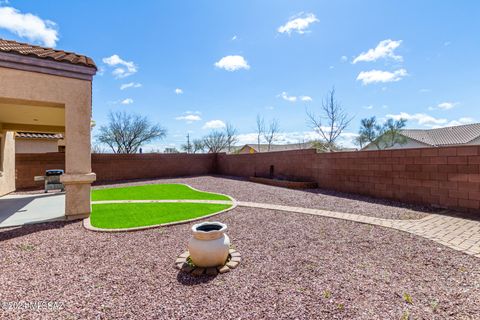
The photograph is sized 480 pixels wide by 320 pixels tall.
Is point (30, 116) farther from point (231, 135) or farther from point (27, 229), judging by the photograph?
point (231, 135)

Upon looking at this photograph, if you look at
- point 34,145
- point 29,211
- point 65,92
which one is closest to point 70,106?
point 65,92

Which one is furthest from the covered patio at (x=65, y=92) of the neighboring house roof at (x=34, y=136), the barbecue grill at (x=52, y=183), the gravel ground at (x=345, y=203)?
the neighboring house roof at (x=34, y=136)

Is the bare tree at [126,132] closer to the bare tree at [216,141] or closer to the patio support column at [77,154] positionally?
the bare tree at [216,141]

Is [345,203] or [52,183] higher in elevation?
[52,183]

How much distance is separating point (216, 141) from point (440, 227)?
4938 centimetres

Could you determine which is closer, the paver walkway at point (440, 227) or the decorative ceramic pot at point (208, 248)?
the decorative ceramic pot at point (208, 248)

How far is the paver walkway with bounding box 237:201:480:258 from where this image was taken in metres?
4.50

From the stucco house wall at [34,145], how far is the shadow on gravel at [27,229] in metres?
15.9

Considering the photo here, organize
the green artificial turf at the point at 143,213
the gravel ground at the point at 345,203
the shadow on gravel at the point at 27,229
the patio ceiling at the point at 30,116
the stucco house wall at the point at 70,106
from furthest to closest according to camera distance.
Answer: the patio ceiling at the point at 30,116 → the gravel ground at the point at 345,203 → the green artificial turf at the point at 143,213 → the stucco house wall at the point at 70,106 → the shadow on gravel at the point at 27,229

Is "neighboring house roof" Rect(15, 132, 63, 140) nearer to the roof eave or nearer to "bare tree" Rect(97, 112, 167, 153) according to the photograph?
the roof eave

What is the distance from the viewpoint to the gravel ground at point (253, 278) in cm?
270

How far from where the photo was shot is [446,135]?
3219 centimetres

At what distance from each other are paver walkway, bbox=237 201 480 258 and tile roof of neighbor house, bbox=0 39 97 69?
289 inches

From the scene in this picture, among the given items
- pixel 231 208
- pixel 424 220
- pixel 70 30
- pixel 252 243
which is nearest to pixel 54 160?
pixel 70 30
